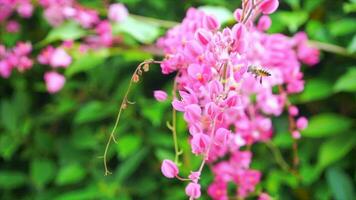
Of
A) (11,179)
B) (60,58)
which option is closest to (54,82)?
(60,58)

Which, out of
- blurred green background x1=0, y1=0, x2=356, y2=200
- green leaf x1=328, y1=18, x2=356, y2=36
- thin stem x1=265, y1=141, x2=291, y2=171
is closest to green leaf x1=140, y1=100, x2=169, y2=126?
blurred green background x1=0, y1=0, x2=356, y2=200

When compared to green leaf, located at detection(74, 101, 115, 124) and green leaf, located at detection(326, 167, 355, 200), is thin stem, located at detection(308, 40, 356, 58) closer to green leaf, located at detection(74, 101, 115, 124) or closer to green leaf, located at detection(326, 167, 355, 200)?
green leaf, located at detection(326, 167, 355, 200)

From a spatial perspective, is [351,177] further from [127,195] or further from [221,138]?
[221,138]

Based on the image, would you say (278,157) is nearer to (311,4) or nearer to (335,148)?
(335,148)

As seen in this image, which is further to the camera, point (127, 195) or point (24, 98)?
point (24, 98)

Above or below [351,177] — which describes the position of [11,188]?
below

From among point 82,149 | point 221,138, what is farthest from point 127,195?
point 221,138
